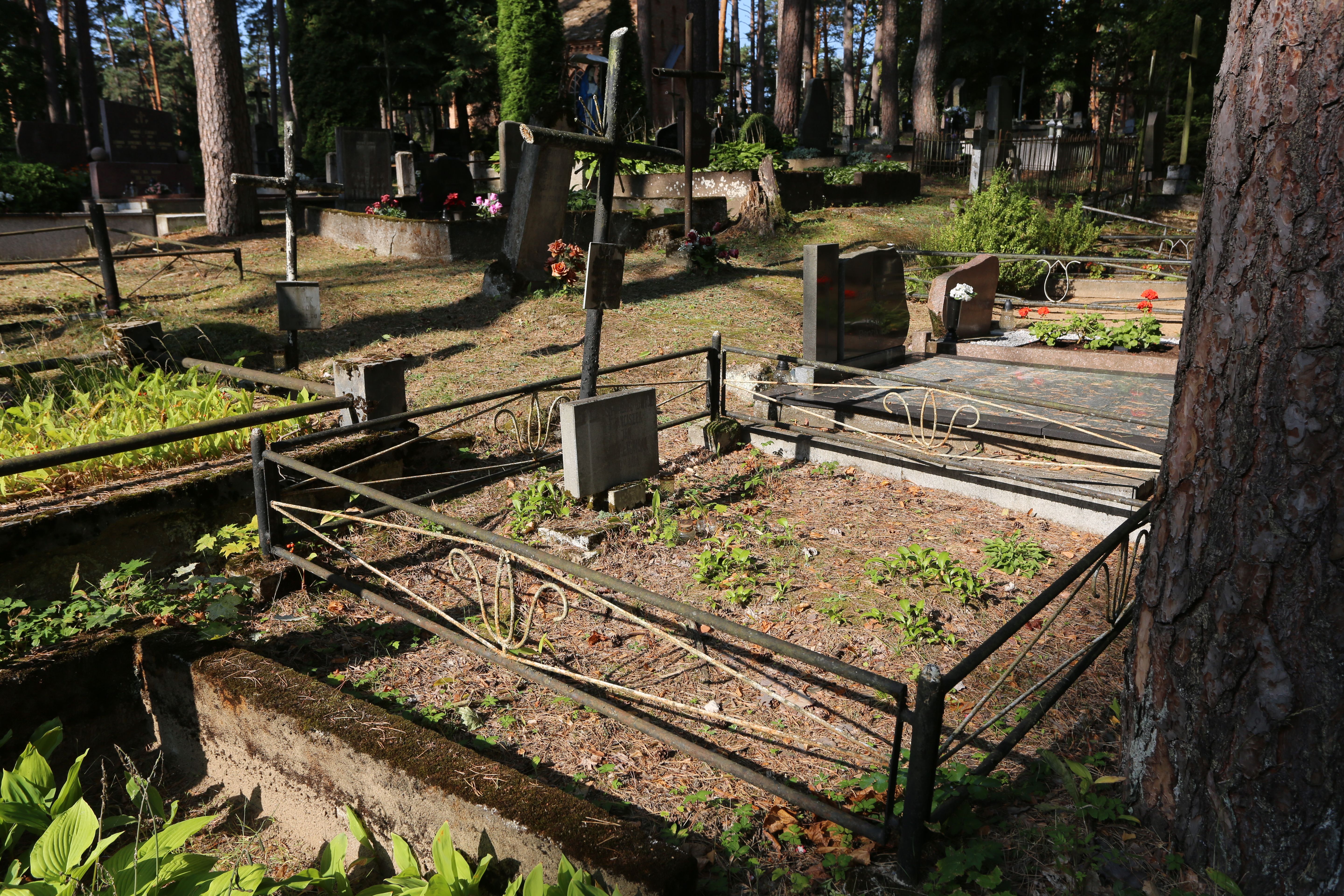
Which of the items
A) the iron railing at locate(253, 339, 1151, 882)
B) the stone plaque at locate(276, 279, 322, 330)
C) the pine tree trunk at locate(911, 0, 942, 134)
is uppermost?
the pine tree trunk at locate(911, 0, 942, 134)

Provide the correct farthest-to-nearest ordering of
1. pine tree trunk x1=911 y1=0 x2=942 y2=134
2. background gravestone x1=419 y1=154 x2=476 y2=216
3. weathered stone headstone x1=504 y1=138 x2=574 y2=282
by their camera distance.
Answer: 1. pine tree trunk x1=911 y1=0 x2=942 y2=134
2. background gravestone x1=419 y1=154 x2=476 y2=216
3. weathered stone headstone x1=504 y1=138 x2=574 y2=282

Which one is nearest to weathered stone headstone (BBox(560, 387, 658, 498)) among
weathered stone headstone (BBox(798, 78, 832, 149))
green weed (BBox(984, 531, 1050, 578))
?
green weed (BBox(984, 531, 1050, 578))

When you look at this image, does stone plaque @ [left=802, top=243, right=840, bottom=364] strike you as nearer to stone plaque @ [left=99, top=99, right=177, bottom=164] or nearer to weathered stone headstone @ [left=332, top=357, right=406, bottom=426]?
weathered stone headstone @ [left=332, top=357, right=406, bottom=426]

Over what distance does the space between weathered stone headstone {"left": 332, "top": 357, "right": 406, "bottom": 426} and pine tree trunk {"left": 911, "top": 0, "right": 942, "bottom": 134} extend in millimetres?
22538

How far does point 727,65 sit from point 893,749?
93.9 feet

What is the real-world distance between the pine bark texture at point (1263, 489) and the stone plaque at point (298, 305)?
800 cm

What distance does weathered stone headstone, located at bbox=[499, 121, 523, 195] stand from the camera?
5.83 meters

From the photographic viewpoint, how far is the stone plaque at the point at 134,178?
1973 cm

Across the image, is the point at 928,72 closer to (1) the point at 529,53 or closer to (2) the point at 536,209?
(1) the point at 529,53

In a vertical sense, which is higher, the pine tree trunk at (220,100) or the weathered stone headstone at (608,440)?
the pine tree trunk at (220,100)

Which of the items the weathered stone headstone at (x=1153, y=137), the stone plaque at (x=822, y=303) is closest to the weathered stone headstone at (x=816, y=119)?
the weathered stone headstone at (x=1153, y=137)

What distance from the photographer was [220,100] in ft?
47.6

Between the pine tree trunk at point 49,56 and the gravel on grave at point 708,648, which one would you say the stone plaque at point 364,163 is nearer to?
the gravel on grave at point 708,648

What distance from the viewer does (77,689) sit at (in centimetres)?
372
